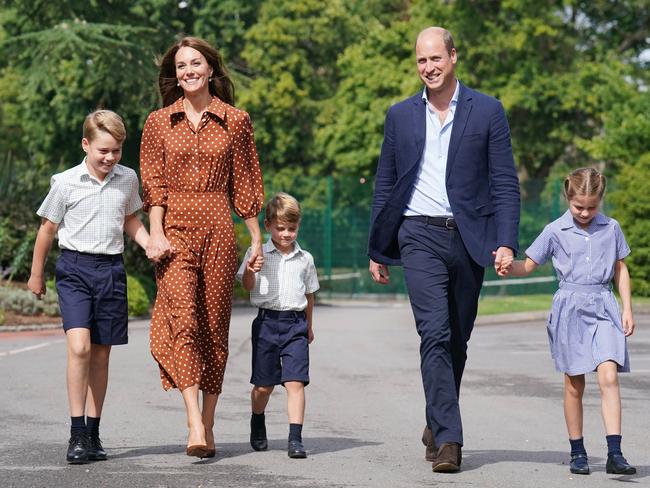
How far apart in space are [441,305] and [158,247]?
1382 millimetres

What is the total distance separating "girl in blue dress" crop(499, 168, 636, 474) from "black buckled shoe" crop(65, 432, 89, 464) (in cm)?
216

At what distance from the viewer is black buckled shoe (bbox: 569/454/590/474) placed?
714 centimetres

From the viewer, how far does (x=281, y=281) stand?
7973 mm

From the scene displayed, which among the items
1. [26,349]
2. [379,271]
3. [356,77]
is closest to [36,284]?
[379,271]

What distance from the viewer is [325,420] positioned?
9.58 m

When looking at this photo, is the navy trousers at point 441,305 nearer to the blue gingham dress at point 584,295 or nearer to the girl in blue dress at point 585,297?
the girl in blue dress at point 585,297

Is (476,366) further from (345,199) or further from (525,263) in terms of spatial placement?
(345,199)

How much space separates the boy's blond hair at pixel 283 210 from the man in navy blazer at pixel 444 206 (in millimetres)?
639

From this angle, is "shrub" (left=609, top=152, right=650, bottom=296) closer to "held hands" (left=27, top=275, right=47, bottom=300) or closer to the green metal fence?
the green metal fence

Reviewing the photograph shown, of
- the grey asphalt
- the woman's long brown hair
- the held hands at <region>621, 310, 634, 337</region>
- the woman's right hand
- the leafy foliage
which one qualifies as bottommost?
the grey asphalt

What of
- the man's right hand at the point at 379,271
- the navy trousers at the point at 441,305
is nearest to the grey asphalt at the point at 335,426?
the navy trousers at the point at 441,305

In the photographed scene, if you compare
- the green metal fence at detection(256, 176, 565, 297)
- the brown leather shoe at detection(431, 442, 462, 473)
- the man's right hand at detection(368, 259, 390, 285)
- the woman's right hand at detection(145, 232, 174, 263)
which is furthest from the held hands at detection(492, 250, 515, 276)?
the green metal fence at detection(256, 176, 565, 297)

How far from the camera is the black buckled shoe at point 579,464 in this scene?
7.14 meters

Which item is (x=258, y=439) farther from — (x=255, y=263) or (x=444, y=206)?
(x=444, y=206)
